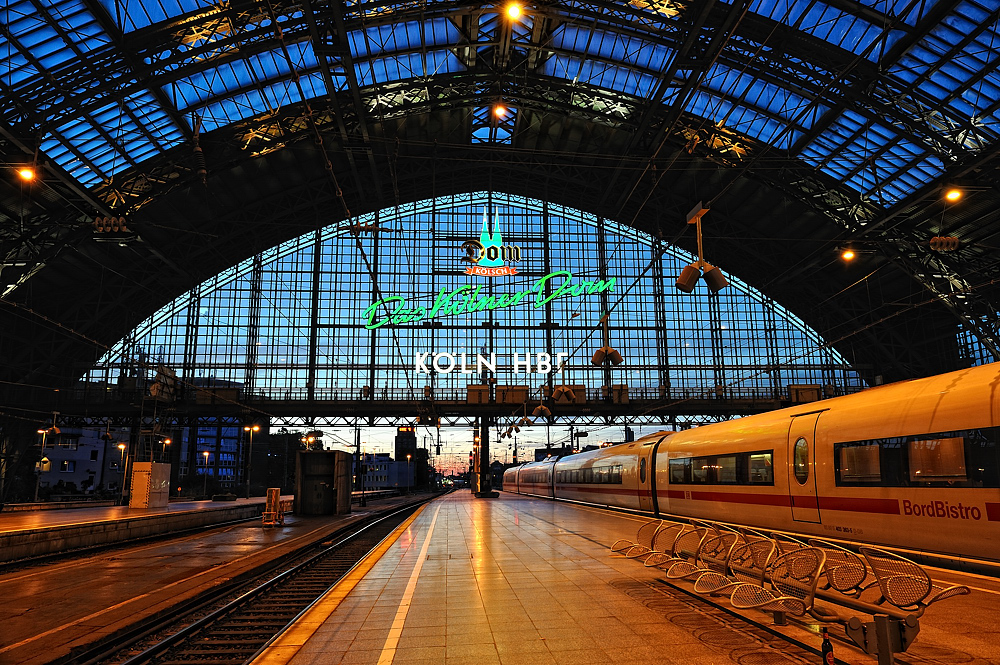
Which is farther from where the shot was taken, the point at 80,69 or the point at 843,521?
the point at 80,69

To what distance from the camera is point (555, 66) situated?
3891 cm

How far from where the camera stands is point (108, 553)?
18188 mm

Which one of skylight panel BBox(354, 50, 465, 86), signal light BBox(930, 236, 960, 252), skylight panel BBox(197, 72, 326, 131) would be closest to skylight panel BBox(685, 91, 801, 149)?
signal light BBox(930, 236, 960, 252)

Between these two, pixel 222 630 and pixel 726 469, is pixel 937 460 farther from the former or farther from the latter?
pixel 222 630

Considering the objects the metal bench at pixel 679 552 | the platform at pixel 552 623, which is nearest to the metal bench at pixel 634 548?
the metal bench at pixel 679 552

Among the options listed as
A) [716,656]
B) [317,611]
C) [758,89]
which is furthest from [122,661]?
[758,89]

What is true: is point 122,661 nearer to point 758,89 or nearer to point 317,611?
point 317,611

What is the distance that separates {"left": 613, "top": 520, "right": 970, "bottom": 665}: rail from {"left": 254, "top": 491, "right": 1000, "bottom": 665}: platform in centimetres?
32

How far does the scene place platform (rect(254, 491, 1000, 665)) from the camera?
6.51m

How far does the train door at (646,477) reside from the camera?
2398 centimetres

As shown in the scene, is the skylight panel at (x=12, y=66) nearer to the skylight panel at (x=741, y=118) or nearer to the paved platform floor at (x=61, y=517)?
the paved platform floor at (x=61, y=517)

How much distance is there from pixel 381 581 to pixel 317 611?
2622 millimetres

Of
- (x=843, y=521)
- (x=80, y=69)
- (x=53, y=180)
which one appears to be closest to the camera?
(x=843, y=521)

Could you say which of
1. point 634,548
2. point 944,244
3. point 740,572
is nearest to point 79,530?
point 634,548
